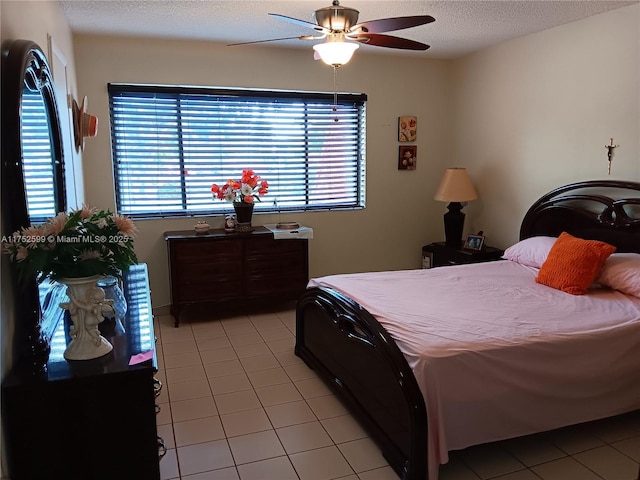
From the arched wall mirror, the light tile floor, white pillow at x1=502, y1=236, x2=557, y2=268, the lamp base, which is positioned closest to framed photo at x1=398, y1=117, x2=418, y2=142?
the lamp base

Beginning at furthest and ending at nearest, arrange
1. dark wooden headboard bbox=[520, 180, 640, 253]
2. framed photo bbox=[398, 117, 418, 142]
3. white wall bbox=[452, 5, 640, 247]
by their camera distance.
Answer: framed photo bbox=[398, 117, 418, 142] < white wall bbox=[452, 5, 640, 247] < dark wooden headboard bbox=[520, 180, 640, 253]

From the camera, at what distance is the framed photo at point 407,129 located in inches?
205

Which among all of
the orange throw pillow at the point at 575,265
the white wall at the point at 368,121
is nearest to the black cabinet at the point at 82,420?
the orange throw pillow at the point at 575,265

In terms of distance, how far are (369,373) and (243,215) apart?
2.32 meters

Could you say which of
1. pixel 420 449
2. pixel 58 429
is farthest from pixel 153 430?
pixel 420 449

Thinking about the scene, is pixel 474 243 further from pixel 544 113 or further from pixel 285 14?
pixel 285 14

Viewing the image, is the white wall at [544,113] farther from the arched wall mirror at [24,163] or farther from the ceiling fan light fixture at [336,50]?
the arched wall mirror at [24,163]

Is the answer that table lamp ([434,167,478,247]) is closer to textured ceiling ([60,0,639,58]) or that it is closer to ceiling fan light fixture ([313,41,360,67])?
textured ceiling ([60,0,639,58])

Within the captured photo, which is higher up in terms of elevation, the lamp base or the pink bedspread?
the lamp base

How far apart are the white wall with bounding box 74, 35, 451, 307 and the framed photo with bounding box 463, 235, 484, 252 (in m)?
0.75

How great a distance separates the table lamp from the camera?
15.5 feet

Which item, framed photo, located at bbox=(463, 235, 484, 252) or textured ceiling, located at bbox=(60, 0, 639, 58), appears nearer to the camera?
textured ceiling, located at bbox=(60, 0, 639, 58)

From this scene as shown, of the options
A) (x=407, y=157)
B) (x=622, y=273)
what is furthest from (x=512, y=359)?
(x=407, y=157)

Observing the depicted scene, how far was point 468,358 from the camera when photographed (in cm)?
223
